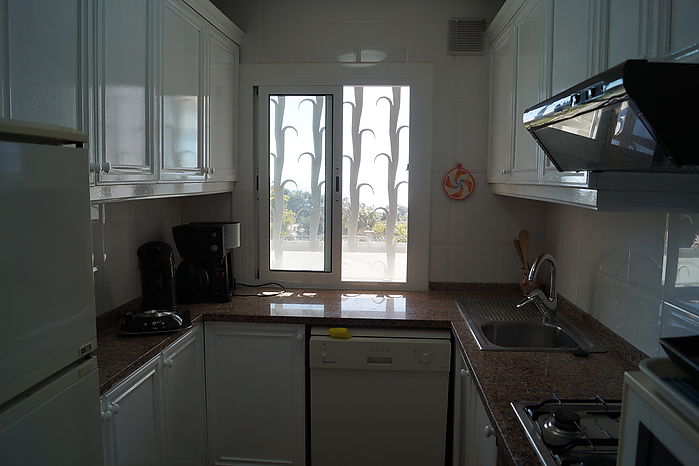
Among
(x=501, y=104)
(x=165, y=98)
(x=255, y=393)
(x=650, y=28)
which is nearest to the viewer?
(x=650, y=28)

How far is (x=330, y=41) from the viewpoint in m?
3.00

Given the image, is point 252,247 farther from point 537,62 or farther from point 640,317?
point 640,317

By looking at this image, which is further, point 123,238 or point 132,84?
point 123,238

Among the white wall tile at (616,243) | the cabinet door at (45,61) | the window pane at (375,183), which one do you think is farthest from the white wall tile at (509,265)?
the cabinet door at (45,61)

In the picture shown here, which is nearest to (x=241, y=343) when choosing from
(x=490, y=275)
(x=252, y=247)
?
(x=252, y=247)

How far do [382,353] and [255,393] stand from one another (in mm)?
646

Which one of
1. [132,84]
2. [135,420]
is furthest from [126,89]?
[135,420]

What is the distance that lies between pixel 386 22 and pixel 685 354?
8.33 feet

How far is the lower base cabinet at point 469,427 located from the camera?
179cm

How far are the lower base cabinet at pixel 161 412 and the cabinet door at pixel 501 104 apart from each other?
1.64 m

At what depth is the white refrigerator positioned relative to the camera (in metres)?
0.93

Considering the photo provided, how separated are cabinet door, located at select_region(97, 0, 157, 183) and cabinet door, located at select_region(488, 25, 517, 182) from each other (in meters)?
1.53

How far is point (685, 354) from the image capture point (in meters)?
0.83

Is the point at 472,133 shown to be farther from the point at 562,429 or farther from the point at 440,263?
the point at 562,429
